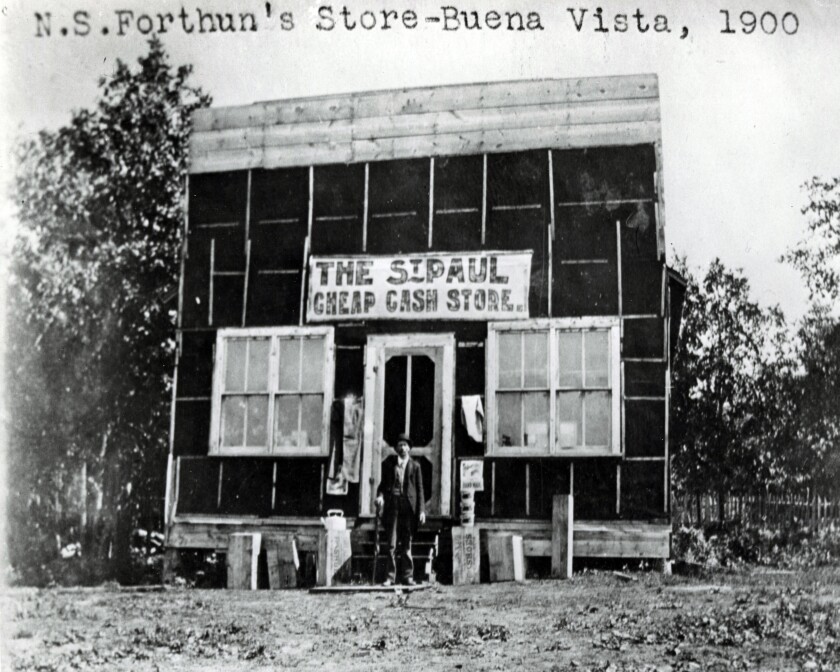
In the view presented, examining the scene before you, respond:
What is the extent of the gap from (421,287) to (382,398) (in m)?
0.68

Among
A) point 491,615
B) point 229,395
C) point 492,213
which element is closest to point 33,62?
point 229,395

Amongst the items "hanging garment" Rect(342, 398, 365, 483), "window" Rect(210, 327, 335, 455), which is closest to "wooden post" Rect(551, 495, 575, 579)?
"hanging garment" Rect(342, 398, 365, 483)

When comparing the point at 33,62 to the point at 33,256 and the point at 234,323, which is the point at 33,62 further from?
the point at 234,323

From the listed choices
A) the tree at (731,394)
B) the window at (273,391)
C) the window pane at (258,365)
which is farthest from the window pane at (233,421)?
the tree at (731,394)

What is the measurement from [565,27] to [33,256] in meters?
3.10

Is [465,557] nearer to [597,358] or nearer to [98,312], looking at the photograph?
[597,358]

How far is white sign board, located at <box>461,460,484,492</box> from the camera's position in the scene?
18.5 ft

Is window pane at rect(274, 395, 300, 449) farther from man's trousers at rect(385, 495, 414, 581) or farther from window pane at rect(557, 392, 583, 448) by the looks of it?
window pane at rect(557, 392, 583, 448)

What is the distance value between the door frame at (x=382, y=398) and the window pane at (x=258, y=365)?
0.63m

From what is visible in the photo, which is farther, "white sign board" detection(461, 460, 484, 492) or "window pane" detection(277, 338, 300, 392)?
"window pane" detection(277, 338, 300, 392)

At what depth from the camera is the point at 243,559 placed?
5.77 m

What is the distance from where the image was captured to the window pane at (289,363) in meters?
5.94

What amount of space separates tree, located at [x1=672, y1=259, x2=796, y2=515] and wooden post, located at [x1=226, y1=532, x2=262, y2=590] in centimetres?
241

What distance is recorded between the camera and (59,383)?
5.42 m
